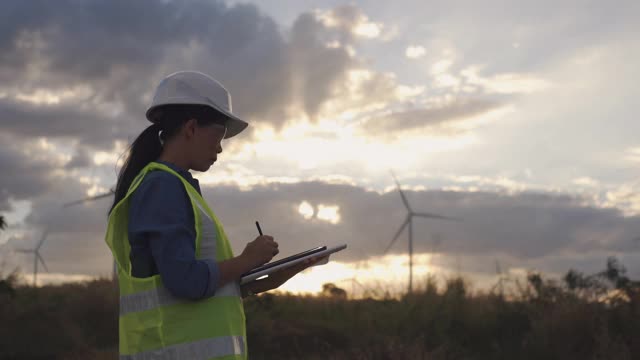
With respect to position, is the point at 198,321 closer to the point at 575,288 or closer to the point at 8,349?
the point at 8,349

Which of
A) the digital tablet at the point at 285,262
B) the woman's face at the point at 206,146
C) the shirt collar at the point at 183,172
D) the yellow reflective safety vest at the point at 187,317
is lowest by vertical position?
the yellow reflective safety vest at the point at 187,317

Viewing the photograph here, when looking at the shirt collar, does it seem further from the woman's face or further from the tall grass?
the tall grass

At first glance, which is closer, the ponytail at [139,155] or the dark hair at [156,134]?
the dark hair at [156,134]

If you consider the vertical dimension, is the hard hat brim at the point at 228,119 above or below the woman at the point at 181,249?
above

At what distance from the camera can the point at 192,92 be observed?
11.7ft

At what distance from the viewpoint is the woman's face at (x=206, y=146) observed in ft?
11.7

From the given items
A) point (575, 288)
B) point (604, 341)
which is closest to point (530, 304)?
point (575, 288)

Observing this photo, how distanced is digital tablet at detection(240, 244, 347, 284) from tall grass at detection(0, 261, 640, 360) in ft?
28.3

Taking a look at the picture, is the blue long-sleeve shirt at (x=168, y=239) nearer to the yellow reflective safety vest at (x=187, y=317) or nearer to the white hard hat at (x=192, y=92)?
the yellow reflective safety vest at (x=187, y=317)

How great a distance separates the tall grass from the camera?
14562 mm

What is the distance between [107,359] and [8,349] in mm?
3936

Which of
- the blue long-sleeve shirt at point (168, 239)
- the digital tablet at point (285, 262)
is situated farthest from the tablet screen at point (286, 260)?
the blue long-sleeve shirt at point (168, 239)

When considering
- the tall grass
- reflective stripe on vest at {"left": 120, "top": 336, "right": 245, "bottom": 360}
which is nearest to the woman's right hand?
reflective stripe on vest at {"left": 120, "top": 336, "right": 245, "bottom": 360}

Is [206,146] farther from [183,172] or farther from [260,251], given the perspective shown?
[260,251]
